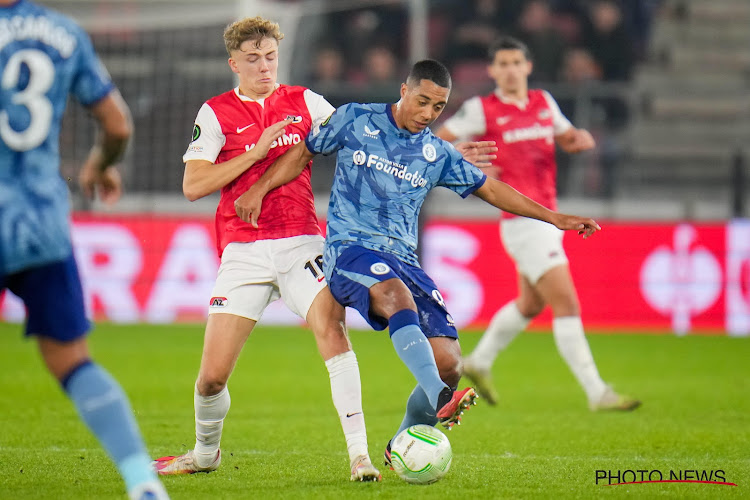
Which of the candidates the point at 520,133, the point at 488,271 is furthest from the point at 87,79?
the point at 488,271

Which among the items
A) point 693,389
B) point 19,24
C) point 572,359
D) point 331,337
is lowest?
point 693,389

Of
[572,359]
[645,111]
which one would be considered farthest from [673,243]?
[572,359]

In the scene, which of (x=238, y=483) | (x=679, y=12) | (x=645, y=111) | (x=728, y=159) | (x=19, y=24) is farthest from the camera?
(x=679, y=12)

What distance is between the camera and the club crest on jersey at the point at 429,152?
541cm

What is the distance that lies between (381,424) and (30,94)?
4.09 m

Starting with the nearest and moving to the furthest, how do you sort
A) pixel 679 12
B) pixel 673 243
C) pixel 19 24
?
pixel 19 24 → pixel 673 243 → pixel 679 12

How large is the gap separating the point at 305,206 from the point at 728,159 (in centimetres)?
1028

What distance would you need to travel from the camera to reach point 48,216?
13.0 feet

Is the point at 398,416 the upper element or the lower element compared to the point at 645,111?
lower

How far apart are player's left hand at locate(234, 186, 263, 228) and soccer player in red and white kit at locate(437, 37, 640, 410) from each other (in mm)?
3189

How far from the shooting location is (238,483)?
5.27m

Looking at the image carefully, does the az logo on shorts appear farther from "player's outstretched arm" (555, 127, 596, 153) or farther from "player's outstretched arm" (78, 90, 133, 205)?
"player's outstretched arm" (555, 127, 596, 153)

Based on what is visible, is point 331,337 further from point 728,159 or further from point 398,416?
point 728,159

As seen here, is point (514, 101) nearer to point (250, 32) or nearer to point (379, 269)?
point (250, 32)
